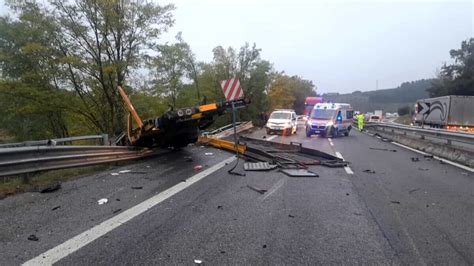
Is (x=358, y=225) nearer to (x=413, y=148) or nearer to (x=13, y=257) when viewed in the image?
(x=13, y=257)

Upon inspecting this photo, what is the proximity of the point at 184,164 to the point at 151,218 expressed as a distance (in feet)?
16.5

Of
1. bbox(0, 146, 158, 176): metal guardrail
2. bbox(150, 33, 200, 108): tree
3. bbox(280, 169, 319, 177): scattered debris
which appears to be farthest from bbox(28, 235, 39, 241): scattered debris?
bbox(150, 33, 200, 108): tree

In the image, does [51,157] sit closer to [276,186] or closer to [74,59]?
[276,186]

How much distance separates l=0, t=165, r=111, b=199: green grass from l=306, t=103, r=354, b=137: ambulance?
17.5m

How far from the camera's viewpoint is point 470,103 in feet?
99.9

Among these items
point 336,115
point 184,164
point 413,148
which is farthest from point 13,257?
point 336,115

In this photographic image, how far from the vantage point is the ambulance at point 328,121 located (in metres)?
23.8

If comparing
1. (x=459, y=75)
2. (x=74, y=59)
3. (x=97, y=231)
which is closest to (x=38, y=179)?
(x=97, y=231)

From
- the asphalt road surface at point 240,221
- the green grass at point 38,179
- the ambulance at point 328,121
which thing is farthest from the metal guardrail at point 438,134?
the green grass at point 38,179

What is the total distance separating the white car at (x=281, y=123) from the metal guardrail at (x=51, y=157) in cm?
1748

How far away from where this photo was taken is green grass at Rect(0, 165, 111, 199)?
6184 millimetres

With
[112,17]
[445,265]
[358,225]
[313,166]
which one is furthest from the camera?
[112,17]

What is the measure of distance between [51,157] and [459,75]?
7487 centimetres

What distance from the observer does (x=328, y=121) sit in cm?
2392
